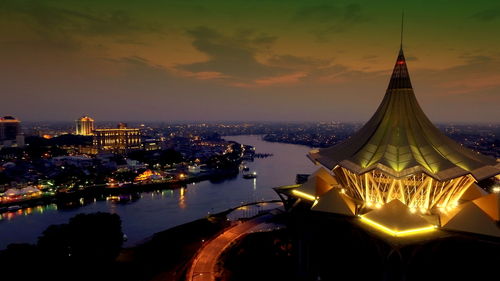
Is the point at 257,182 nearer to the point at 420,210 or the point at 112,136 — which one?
the point at 420,210

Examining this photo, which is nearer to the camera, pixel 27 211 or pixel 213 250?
pixel 213 250

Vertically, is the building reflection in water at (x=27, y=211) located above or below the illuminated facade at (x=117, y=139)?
below

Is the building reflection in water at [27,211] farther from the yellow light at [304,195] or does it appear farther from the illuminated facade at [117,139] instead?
the illuminated facade at [117,139]

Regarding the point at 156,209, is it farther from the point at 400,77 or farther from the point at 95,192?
the point at 400,77

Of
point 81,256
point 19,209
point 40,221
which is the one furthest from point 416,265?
point 19,209

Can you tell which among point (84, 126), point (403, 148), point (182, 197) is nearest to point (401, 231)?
point (403, 148)

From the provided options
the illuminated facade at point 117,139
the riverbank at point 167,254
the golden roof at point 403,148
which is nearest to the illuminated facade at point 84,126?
the illuminated facade at point 117,139
